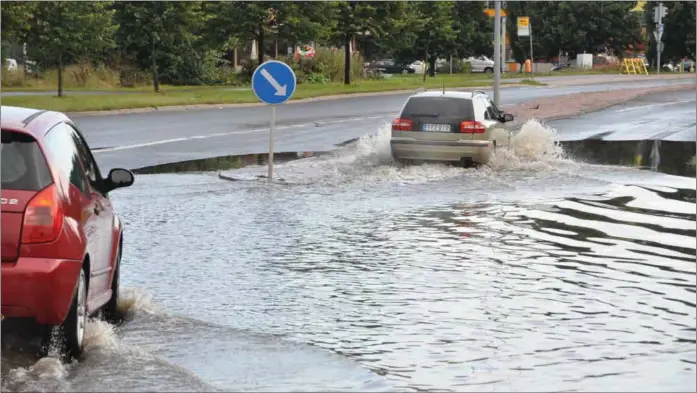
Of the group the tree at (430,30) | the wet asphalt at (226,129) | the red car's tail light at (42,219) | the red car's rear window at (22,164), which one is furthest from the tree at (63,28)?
the red car's tail light at (42,219)

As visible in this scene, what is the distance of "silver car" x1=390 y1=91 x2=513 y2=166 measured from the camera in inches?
891

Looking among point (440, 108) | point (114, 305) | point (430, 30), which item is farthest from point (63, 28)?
point (114, 305)

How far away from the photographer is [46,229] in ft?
24.3

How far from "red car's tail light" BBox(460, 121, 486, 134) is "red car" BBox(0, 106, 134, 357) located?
579 inches

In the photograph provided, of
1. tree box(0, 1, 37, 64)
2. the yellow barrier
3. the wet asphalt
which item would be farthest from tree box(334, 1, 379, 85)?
the yellow barrier

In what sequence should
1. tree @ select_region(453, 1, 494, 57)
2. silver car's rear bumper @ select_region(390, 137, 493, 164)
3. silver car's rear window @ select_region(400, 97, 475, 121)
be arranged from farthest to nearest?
1. tree @ select_region(453, 1, 494, 57)
2. silver car's rear window @ select_region(400, 97, 475, 121)
3. silver car's rear bumper @ select_region(390, 137, 493, 164)

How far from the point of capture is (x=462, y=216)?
632 inches

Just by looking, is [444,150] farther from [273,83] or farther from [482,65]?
[482,65]

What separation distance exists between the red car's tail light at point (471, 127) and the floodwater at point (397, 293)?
3.09 metres

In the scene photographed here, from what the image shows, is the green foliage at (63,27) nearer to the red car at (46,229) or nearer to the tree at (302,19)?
the tree at (302,19)

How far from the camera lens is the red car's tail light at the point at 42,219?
24.2 feet

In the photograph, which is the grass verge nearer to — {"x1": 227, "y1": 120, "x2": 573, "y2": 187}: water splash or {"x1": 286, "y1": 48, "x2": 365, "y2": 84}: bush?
{"x1": 286, "y1": 48, "x2": 365, "y2": 84}: bush

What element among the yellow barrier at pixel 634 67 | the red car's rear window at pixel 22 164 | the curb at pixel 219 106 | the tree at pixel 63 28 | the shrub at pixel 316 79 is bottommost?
the curb at pixel 219 106

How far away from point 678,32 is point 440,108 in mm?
80429
